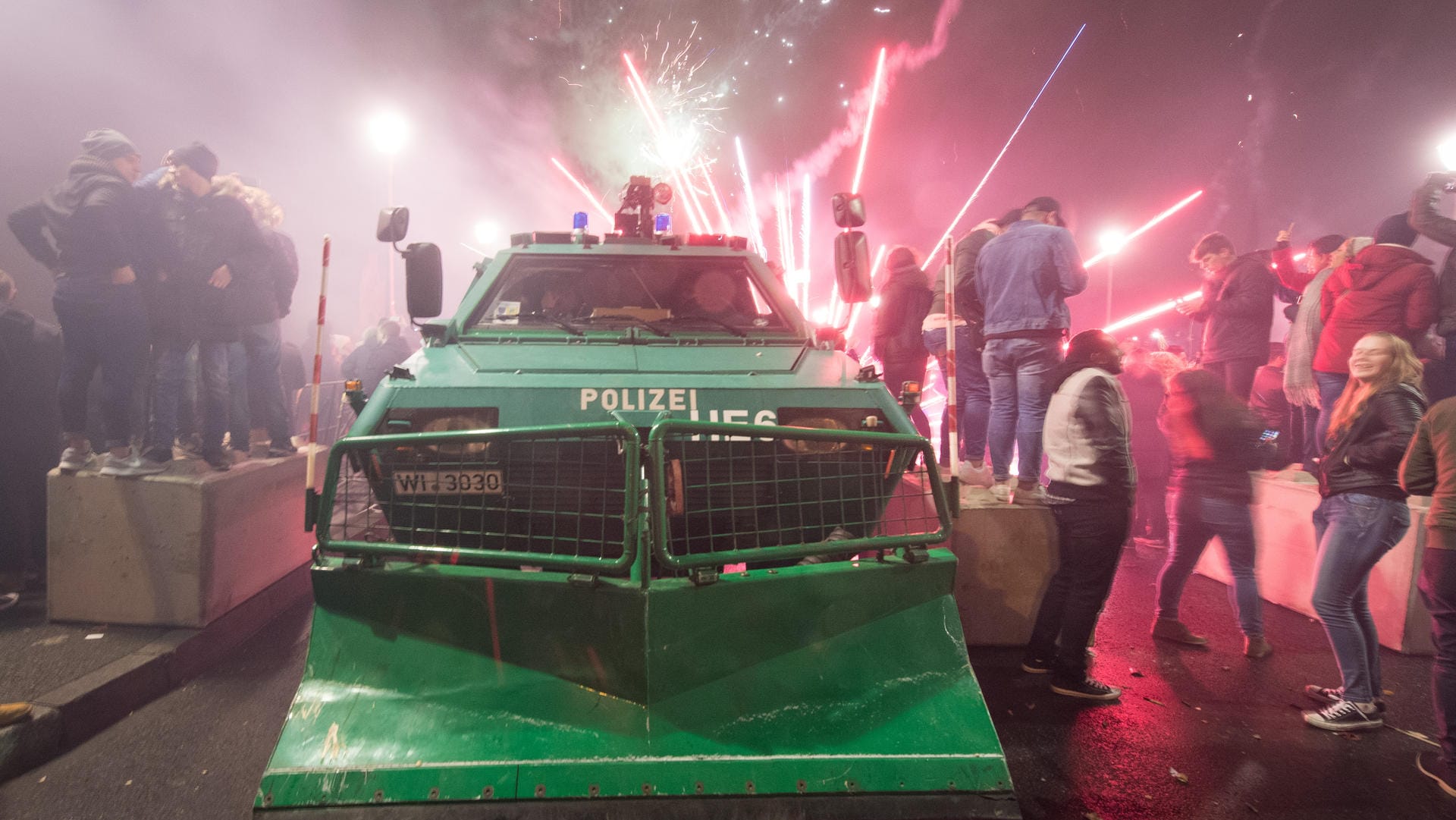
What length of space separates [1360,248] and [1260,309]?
78 cm

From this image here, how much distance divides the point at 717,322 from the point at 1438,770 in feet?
13.3

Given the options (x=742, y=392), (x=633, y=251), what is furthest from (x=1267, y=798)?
(x=633, y=251)

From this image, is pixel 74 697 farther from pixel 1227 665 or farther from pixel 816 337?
pixel 1227 665

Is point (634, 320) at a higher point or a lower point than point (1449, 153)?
lower

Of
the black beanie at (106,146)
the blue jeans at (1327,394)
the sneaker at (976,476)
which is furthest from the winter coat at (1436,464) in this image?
the black beanie at (106,146)

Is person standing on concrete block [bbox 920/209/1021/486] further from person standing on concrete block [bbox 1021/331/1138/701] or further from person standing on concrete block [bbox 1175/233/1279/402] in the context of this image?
person standing on concrete block [bbox 1175/233/1279/402]

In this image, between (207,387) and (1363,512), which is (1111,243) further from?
(207,387)

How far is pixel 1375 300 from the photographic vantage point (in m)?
5.02

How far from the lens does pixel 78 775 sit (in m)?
2.90

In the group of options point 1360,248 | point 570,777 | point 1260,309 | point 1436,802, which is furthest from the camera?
point 1260,309

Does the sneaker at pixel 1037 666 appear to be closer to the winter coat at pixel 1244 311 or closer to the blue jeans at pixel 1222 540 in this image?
the blue jeans at pixel 1222 540

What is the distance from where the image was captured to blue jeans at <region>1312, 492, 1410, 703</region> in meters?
3.29

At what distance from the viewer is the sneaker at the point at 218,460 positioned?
179 inches

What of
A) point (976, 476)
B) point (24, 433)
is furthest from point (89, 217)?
point (976, 476)
